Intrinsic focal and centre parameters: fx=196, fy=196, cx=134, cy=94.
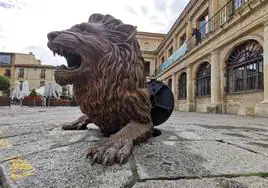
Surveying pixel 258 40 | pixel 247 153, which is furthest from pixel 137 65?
pixel 258 40

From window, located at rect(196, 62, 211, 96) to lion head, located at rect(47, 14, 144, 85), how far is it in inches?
448

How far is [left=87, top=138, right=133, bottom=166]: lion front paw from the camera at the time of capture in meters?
1.20

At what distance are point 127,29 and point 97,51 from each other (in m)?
0.36

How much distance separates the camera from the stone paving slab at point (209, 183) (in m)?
0.96

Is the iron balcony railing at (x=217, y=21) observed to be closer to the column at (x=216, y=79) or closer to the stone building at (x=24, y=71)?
the column at (x=216, y=79)

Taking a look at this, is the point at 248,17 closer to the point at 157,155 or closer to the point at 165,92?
the point at 165,92

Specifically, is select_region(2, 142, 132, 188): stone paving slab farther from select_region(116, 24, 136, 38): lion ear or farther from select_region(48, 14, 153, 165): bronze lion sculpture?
select_region(116, 24, 136, 38): lion ear

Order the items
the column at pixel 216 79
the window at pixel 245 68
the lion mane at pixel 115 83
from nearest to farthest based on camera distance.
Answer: the lion mane at pixel 115 83 → the window at pixel 245 68 → the column at pixel 216 79

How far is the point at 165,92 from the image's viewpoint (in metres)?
2.58

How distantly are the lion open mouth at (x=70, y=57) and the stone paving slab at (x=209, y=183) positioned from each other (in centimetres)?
107

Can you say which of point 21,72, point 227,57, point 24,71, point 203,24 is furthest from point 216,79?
point 21,72

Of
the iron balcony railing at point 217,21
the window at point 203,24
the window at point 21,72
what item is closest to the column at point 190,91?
the iron balcony railing at point 217,21

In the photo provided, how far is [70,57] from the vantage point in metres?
1.67

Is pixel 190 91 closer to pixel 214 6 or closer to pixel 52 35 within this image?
pixel 214 6
